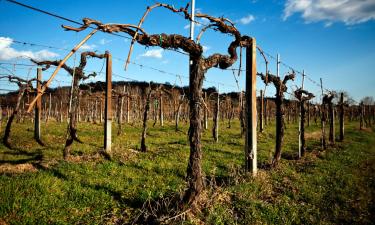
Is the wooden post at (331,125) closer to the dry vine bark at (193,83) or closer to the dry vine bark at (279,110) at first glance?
the dry vine bark at (279,110)

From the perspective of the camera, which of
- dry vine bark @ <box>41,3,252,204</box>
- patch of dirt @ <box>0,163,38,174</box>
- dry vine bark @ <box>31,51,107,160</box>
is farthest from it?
dry vine bark @ <box>31,51,107,160</box>

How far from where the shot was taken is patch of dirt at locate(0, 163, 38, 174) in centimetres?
927

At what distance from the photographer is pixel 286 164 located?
12766 mm

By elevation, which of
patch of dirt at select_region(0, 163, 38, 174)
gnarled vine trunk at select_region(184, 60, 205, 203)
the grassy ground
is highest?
gnarled vine trunk at select_region(184, 60, 205, 203)

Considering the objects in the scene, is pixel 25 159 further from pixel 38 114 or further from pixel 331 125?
pixel 331 125

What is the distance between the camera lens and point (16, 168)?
31.8 feet

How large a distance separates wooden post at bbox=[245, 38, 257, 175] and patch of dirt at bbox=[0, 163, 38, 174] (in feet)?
22.8

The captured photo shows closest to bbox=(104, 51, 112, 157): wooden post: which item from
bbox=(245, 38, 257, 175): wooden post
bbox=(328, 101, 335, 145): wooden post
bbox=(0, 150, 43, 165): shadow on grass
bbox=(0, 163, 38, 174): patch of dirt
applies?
bbox=(0, 150, 43, 165): shadow on grass

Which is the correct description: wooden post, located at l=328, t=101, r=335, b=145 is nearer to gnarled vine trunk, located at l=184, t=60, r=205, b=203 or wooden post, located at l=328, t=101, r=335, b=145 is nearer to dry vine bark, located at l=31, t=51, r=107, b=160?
dry vine bark, located at l=31, t=51, r=107, b=160

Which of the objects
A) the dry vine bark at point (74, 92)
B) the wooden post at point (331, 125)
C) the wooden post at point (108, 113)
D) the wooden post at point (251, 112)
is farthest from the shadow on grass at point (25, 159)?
the wooden post at point (331, 125)

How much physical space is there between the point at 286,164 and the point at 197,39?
7.69 meters

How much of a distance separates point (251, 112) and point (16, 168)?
315 inches

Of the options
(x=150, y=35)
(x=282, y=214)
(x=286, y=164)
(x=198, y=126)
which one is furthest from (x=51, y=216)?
(x=286, y=164)

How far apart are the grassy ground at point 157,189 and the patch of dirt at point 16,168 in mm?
27
